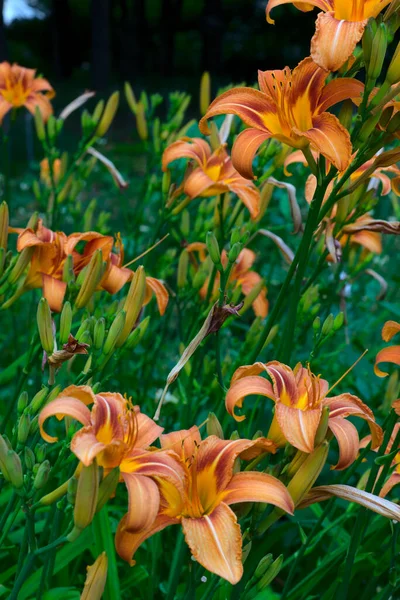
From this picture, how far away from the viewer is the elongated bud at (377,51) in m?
1.21

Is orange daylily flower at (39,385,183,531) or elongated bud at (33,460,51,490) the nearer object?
orange daylily flower at (39,385,183,531)

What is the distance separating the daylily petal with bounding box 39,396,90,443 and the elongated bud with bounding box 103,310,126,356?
0.86ft

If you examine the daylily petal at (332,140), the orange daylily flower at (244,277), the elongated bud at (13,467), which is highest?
the daylily petal at (332,140)

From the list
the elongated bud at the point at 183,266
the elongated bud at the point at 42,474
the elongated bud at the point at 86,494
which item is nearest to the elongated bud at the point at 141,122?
the elongated bud at the point at 183,266

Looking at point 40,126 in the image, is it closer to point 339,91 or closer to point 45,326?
point 45,326

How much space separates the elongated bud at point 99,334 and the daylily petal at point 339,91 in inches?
22.9

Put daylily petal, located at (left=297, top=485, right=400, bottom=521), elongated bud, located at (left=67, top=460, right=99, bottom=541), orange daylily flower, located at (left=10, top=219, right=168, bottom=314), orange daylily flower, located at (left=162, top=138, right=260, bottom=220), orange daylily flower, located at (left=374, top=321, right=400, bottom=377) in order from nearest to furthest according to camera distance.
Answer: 1. elongated bud, located at (left=67, top=460, right=99, bottom=541)
2. daylily petal, located at (left=297, top=485, right=400, bottom=521)
3. orange daylily flower, located at (left=374, top=321, right=400, bottom=377)
4. orange daylily flower, located at (left=10, top=219, right=168, bottom=314)
5. orange daylily flower, located at (left=162, top=138, right=260, bottom=220)

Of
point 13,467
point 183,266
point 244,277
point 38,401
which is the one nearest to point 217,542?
point 13,467

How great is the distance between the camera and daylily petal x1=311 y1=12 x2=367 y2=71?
1.17m

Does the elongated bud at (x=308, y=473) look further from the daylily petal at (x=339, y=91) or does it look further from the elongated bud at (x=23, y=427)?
the daylily petal at (x=339, y=91)

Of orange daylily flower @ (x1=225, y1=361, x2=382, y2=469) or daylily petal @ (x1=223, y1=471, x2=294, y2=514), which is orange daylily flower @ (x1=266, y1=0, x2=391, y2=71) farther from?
daylily petal @ (x1=223, y1=471, x2=294, y2=514)

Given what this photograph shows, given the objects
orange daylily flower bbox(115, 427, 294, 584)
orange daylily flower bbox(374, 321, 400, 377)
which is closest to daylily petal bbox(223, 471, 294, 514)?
orange daylily flower bbox(115, 427, 294, 584)

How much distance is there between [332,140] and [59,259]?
68 centimetres

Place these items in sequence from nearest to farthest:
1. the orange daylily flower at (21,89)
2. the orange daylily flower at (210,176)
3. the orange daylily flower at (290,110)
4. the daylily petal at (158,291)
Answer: the orange daylily flower at (290,110) → the daylily petal at (158,291) → the orange daylily flower at (210,176) → the orange daylily flower at (21,89)
